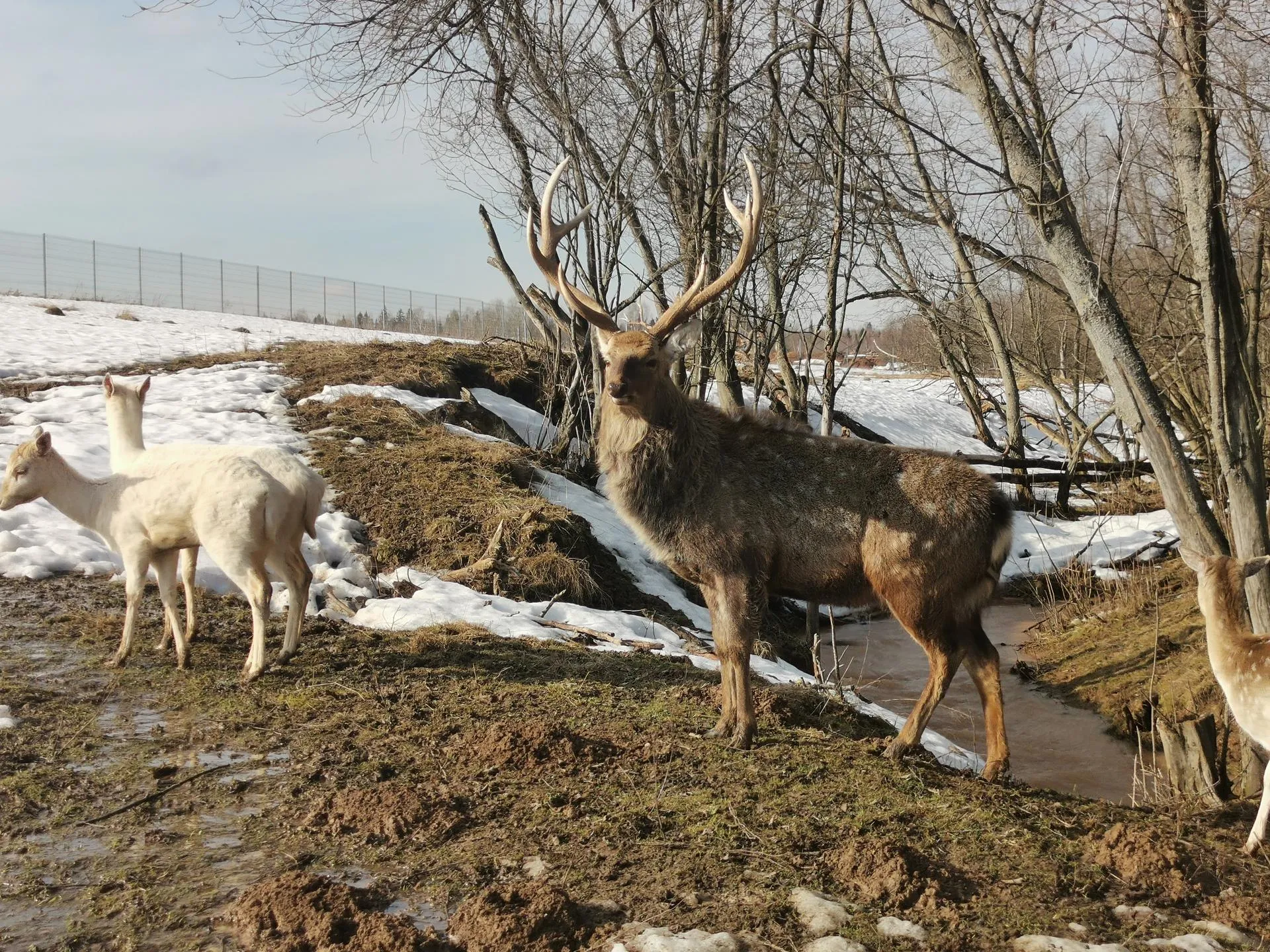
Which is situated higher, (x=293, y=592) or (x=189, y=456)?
(x=189, y=456)

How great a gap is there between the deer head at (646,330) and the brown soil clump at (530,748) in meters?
1.90

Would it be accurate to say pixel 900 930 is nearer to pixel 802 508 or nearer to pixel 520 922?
pixel 520 922

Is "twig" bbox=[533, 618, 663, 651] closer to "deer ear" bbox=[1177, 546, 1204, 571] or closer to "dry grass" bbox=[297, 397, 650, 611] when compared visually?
"dry grass" bbox=[297, 397, 650, 611]

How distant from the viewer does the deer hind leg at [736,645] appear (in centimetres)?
540

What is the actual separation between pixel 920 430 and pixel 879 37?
1790 cm

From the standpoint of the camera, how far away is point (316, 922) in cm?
340

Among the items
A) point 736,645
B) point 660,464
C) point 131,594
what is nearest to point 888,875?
point 736,645

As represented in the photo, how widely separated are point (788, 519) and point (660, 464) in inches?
31.7

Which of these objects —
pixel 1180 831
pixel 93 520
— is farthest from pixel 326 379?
pixel 1180 831

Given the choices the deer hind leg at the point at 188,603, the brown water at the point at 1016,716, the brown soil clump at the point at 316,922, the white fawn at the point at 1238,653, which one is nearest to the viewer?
the brown soil clump at the point at 316,922

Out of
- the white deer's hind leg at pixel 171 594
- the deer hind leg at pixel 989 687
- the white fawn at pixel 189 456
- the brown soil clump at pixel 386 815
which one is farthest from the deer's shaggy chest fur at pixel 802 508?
the white deer's hind leg at pixel 171 594

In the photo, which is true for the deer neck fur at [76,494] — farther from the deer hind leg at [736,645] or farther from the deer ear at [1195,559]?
the deer ear at [1195,559]

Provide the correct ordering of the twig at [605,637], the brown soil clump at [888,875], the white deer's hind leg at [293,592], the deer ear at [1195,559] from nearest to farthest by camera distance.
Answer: the brown soil clump at [888,875], the deer ear at [1195,559], the white deer's hind leg at [293,592], the twig at [605,637]

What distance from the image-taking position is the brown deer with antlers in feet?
17.6
